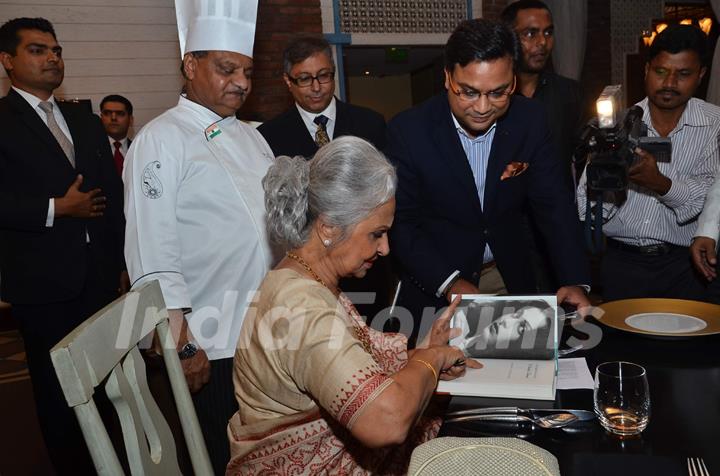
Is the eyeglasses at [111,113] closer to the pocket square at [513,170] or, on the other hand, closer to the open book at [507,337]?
the pocket square at [513,170]

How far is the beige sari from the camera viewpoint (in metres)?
1.01

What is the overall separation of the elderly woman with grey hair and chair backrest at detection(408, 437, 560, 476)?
330 millimetres

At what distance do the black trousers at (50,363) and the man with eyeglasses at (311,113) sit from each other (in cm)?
98

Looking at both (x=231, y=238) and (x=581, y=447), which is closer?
(x=581, y=447)

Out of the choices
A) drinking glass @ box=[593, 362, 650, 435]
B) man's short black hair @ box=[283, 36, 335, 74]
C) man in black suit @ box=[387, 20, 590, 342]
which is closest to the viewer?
drinking glass @ box=[593, 362, 650, 435]

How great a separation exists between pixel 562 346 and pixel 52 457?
2172 mm

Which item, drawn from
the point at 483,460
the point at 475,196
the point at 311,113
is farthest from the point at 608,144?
the point at 311,113

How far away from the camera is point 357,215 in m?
1.22

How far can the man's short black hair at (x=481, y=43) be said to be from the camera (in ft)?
5.38

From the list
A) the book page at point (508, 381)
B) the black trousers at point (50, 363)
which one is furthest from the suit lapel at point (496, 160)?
the black trousers at point (50, 363)

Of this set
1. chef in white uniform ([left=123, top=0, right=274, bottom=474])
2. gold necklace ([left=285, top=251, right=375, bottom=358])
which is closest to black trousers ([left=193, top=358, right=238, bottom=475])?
chef in white uniform ([left=123, top=0, right=274, bottom=474])

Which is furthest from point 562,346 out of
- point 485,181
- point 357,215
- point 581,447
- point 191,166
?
point 191,166

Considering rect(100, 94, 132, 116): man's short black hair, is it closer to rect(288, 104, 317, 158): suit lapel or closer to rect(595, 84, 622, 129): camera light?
rect(288, 104, 317, 158): suit lapel

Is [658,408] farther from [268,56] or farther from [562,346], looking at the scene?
[268,56]
